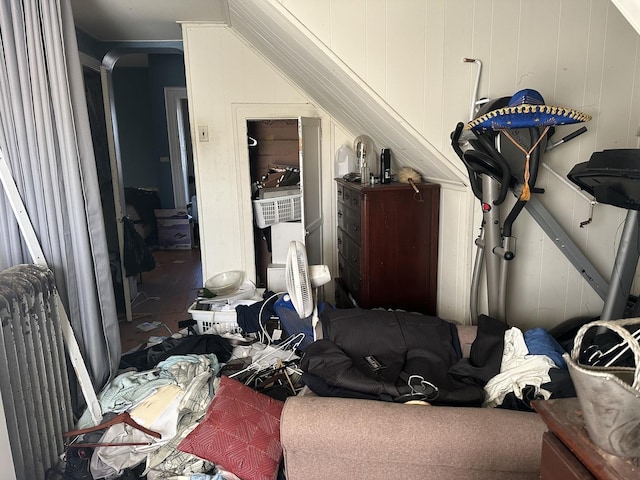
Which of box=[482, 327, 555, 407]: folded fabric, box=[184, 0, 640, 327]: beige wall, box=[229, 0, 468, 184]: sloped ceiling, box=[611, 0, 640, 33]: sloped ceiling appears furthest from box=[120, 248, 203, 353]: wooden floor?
box=[611, 0, 640, 33]: sloped ceiling

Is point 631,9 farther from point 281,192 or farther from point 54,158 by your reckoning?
point 281,192

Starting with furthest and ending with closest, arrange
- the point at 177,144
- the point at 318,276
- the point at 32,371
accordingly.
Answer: the point at 177,144 → the point at 318,276 → the point at 32,371

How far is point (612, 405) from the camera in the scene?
0.65m

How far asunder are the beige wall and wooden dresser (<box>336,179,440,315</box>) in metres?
0.17

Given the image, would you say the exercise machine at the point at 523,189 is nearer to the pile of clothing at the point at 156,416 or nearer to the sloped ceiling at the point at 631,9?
the sloped ceiling at the point at 631,9

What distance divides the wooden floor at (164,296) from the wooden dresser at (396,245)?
1.64 m

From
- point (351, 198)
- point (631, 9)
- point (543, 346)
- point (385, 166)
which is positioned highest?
point (631, 9)

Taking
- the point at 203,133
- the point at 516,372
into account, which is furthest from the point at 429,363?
the point at 203,133

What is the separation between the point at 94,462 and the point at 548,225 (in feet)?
7.29

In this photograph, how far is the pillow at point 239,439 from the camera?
1624mm

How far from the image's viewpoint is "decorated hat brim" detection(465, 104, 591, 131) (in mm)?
1608

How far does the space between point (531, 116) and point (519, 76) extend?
58cm

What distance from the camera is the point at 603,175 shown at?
1534mm

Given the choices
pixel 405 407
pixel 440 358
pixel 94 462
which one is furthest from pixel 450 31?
pixel 94 462
